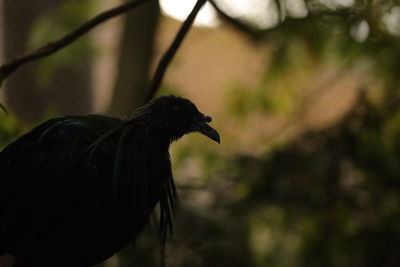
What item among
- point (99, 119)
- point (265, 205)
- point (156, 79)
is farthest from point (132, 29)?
point (99, 119)

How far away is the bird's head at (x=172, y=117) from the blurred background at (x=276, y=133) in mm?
871

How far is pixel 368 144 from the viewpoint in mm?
3459

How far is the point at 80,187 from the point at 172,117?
1.13 feet

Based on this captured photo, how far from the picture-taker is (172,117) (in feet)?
6.15

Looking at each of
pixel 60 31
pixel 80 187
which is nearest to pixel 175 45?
pixel 80 187

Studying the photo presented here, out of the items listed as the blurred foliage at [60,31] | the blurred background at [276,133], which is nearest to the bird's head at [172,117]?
the blurred background at [276,133]

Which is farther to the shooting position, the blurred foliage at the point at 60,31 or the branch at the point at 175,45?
the blurred foliage at the point at 60,31

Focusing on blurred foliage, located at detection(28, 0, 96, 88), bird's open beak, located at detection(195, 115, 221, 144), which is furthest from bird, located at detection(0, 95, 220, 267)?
blurred foliage, located at detection(28, 0, 96, 88)

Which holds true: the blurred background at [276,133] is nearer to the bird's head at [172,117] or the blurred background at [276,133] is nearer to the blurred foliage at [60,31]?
the blurred foliage at [60,31]

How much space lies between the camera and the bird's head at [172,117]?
1.84m

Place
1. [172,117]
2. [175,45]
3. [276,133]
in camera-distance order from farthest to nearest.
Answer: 1. [276,133]
2. [175,45]
3. [172,117]

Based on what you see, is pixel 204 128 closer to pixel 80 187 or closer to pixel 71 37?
pixel 80 187

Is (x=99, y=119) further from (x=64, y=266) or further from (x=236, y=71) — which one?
(x=236, y=71)

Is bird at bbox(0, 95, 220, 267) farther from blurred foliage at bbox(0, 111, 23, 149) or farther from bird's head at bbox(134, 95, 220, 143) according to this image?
blurred foliage at bbox(0, 111, 23, 149)
